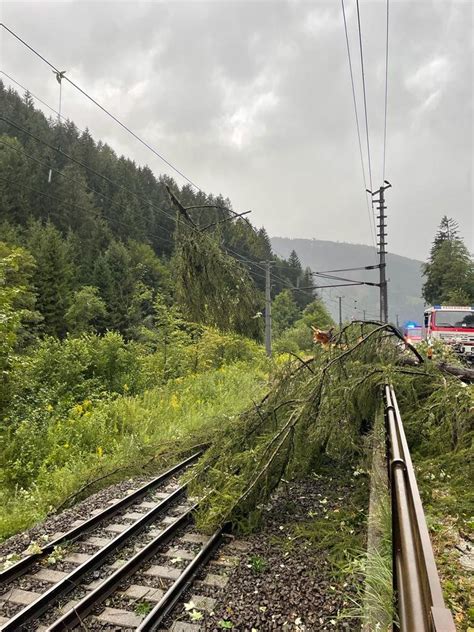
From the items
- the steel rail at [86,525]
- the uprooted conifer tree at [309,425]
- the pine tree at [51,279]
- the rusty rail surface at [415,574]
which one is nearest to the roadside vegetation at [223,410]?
the uprooted conifer tree at [309,425]

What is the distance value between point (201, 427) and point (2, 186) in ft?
158

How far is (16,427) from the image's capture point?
9.59m

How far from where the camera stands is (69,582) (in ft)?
13.2

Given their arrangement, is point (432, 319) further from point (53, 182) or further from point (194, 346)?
point (53, 182)

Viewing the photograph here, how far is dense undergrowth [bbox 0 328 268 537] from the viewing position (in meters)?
7.21

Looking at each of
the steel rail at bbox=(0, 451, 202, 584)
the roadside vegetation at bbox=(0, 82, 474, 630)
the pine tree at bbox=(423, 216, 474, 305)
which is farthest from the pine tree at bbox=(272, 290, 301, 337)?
the steel rail at bbox=(0, 451, 202, 584)

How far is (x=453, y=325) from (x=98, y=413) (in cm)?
1748

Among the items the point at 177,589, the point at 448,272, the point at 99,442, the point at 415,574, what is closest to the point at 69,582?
the point at 177,589

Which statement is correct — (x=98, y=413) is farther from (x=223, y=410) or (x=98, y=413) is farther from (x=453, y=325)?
(x=453, y=325)

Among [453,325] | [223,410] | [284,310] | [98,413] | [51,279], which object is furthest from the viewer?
[284,310]

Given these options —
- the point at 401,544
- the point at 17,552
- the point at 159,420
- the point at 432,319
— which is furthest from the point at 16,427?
the point at 432,319

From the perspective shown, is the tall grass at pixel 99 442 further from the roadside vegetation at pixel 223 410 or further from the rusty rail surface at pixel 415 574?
the rusty rail surface at pixel 415 574

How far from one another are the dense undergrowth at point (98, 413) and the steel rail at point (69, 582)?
165 centimetres

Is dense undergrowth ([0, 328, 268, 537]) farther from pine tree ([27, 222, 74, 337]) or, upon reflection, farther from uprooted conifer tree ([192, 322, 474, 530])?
pine tree ([27, 222, 74, 337])
